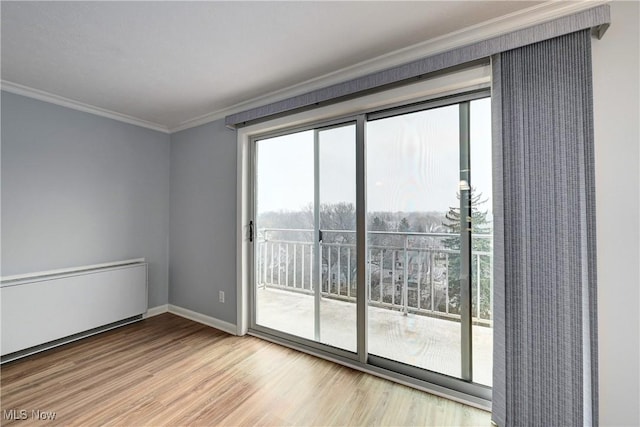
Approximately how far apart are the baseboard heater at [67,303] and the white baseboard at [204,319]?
1.24 ft

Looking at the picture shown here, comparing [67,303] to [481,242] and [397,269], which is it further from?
[481,242]

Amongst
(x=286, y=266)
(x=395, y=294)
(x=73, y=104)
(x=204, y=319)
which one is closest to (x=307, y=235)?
(x=286, y=266)

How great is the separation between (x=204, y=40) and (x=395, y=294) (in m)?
2.29

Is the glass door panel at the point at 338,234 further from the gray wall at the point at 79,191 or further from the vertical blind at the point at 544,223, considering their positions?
the gray wall at the point at 79,191

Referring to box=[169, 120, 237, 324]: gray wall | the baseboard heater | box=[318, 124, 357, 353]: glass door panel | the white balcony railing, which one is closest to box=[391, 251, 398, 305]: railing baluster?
the white balcony railing

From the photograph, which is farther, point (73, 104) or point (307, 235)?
point (73, 104)

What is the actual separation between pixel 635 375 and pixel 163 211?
173 inches

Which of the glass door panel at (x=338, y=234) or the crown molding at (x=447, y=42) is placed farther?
the glass door panel at (x=338, y=234)

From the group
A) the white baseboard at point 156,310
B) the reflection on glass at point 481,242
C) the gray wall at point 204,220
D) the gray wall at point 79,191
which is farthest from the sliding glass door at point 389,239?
the gray wall at point 79,191

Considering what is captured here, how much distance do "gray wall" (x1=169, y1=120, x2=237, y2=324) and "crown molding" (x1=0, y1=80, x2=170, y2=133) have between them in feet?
1.09

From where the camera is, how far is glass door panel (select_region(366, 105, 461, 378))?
6.48 ft

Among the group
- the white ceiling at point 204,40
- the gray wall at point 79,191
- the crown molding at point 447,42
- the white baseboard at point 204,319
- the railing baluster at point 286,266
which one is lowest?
the white baseboard at point 204,319

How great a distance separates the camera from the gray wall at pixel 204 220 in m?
3.09

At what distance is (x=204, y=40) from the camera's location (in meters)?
1.84
